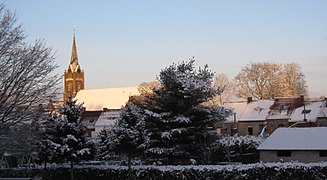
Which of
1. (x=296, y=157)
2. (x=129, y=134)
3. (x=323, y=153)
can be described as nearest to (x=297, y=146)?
(x=296, y=157)

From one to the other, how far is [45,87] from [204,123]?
11565 mm

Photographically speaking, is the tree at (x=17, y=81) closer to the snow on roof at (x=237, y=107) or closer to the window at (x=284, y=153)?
the window at (x=284, y=153)

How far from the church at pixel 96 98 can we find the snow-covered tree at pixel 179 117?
97.6 ft

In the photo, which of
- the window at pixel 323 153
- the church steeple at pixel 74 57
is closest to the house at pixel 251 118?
the window at pixel 323 153

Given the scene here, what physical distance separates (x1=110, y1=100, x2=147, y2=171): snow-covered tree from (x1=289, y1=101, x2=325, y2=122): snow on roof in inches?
1181

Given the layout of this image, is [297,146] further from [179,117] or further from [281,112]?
[281,112]

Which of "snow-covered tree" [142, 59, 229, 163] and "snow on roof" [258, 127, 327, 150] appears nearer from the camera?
"snow-covered tree" [142, 59, 229, 163]

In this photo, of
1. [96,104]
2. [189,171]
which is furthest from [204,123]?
[96,104]

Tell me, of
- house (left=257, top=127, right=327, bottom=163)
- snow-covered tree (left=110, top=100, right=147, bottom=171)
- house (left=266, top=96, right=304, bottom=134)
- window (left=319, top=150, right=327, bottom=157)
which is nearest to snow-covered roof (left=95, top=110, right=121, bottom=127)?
house (left=266, top=96, right=304, bottom=134)

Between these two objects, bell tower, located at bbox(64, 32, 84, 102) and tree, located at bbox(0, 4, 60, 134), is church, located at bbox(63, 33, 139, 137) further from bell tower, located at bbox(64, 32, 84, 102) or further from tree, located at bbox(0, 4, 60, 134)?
tree, located at bbox(0, 4, 60, 134)

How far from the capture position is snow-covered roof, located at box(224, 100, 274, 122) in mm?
61606

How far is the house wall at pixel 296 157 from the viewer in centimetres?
3544

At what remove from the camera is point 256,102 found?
213ft

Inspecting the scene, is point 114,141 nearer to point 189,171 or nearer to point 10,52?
point 189,171
